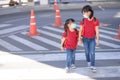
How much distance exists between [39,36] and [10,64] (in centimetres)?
478

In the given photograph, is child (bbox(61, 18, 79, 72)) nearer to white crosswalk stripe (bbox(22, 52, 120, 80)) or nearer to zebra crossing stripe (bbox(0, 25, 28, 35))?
white crosswalk stripe (bbox(22, 52, 120, 80))

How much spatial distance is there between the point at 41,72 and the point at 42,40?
15.5ft

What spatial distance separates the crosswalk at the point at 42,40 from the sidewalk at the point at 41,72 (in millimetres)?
2279

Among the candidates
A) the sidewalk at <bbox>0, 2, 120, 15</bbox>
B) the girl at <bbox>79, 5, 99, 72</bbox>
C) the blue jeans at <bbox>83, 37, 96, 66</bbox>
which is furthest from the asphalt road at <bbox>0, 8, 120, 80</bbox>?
the sidewalk at <bbox>0, 2, 120, 15</bbox>

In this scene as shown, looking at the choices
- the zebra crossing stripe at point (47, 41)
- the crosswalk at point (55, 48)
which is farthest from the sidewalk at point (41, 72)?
the zebra crossing stripe at point (47, 41)

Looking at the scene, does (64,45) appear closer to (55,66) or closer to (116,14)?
(55,66)

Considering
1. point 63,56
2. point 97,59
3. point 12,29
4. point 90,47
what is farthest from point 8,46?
point 90,47

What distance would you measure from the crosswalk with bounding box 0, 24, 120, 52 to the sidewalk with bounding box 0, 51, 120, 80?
7.48ft

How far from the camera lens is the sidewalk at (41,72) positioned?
29.2 ft

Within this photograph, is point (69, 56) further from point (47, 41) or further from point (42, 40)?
point (42, 40)

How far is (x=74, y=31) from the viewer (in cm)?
913

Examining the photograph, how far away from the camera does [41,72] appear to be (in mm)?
9383

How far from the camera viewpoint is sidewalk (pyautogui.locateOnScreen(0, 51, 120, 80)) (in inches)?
351

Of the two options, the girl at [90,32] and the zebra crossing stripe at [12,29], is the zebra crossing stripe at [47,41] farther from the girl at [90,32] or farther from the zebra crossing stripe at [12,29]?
the girl at [90,32]
